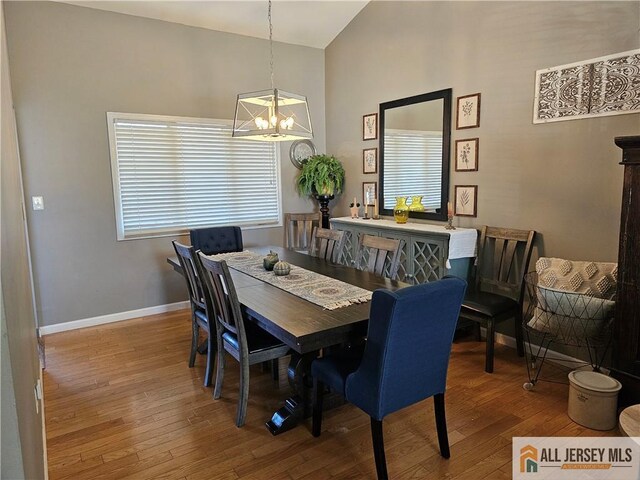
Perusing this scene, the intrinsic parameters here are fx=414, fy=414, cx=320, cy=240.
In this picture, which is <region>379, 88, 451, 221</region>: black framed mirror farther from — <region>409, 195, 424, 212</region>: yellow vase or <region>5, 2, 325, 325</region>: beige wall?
<region>5, 2, 325, 325</region>: beige wall

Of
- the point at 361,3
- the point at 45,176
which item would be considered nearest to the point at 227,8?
the point at 361,3

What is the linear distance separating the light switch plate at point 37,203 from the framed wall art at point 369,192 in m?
3.36

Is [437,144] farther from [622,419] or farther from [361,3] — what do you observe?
[622,419]

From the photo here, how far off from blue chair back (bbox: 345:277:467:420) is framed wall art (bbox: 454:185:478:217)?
6.73ft

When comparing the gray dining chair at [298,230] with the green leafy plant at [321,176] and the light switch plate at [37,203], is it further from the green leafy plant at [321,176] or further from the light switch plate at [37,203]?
the light switch plate at [37,203]

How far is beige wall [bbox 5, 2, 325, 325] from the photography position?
375cm

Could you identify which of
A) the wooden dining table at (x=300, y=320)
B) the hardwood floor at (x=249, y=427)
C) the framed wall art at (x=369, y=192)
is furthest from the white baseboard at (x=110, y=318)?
the framed wall art at (x=369, y=192)

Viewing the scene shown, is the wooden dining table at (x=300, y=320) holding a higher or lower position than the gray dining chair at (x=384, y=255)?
lower

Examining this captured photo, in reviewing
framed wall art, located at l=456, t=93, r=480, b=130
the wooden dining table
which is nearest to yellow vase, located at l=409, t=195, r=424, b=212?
framed wall art, located at l=456, t=93, r=480, b=130

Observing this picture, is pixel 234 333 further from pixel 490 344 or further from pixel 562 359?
pixel 562 359

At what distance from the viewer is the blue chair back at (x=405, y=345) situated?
68.7 inches

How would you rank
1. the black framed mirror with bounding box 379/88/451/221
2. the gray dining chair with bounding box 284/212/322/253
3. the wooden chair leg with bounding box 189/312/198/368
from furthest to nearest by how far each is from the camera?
the gray dining chair with bounding box 284/212/322/253, the black framed mirror with bounding box 379/88/451/221, the wooden chair leg with bounding box 189/312/198/368

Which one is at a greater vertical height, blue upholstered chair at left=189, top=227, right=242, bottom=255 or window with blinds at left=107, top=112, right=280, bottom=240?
window with blinds at left=107, top=112, right=280, bottom=240

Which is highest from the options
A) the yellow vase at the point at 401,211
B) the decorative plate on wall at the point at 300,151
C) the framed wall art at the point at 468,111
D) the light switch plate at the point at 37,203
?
the framed wall art at the point at 468,111
